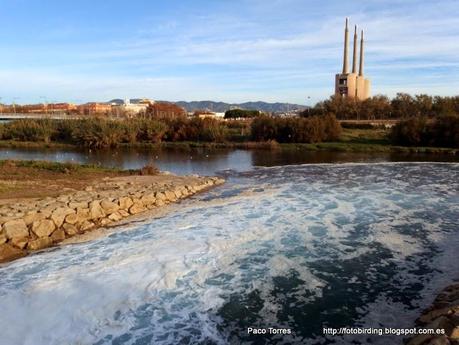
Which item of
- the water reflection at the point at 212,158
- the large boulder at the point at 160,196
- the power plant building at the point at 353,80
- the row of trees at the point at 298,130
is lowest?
the water reflection at the point at 212,158

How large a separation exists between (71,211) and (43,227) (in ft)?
4.32

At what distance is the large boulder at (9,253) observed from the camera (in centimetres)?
1187

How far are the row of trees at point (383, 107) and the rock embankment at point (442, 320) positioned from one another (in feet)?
196

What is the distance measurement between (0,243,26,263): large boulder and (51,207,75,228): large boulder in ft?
5.34

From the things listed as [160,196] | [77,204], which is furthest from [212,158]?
[77,204]

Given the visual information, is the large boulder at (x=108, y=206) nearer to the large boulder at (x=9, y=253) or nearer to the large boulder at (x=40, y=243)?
the large boulder at (x=40, y=243)

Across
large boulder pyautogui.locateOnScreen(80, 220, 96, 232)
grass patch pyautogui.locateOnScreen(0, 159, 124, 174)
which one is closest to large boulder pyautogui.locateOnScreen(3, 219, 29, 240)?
large boulder pyautogui.locateOnScreen(80, 220, 96, 232)

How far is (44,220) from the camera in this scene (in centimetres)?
1352

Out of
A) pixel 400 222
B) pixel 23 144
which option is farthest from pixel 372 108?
pixel 400 222

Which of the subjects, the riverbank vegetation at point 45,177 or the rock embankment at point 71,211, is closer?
the rock embankment at point 71,211

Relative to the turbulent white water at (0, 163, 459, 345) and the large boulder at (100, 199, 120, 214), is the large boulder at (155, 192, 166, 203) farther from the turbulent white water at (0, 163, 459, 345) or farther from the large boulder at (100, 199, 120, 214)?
the large boulder at (100, 199, 120, 214)

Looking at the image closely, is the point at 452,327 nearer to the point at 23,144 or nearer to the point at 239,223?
the point at 239,223

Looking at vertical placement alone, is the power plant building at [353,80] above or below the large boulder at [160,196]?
above

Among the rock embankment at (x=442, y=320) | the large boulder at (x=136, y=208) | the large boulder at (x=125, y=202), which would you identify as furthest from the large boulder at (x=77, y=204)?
the rock embankment at (x=442, y=320)
